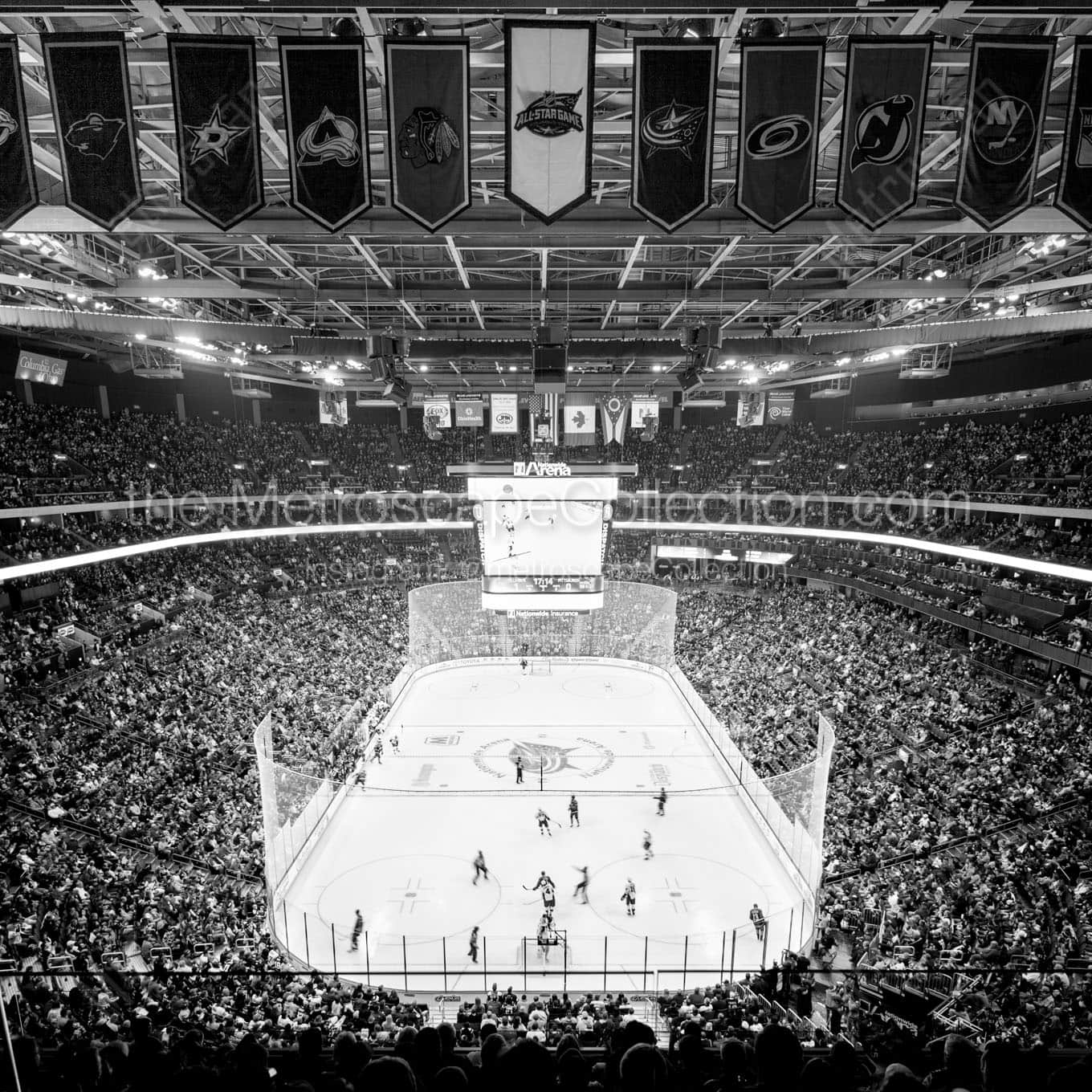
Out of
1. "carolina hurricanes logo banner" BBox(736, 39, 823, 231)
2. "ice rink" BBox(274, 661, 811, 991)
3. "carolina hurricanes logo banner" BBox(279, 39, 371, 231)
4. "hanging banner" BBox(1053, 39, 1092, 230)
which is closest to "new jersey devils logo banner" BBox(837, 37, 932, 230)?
"carolina hurricanes logo banner" BBox(736, 39, 823, 231)

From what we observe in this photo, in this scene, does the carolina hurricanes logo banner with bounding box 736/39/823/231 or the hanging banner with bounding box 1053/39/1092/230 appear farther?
the hanging banner with bounding box 1053/39/1092/230

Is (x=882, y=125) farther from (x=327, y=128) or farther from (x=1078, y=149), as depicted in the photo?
(x=327, y=128)

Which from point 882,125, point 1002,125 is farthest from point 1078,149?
point 882,125

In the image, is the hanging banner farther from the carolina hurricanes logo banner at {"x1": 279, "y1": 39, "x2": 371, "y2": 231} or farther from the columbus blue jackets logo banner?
the carolina hurricanes logo banner at {"x1": 279, "y1": 39, "x2": 371, "y2": 231}

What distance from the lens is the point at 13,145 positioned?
6.76m

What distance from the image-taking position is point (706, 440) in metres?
48.0

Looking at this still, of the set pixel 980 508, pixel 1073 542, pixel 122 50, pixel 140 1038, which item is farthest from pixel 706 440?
pixel 140 1038

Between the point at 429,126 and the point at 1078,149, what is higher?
the point at 429,126

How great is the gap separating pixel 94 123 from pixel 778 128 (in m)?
6.79

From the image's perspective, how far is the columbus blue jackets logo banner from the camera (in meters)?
6.18

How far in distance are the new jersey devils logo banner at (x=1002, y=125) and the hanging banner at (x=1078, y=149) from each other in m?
0.43

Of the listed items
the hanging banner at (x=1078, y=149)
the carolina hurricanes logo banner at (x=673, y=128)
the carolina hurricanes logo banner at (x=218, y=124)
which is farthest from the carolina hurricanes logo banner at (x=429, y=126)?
the hanging banner at (x=1078, y=149)

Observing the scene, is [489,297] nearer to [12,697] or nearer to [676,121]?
[676,121]

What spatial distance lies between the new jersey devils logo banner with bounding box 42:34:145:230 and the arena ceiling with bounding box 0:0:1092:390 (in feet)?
1.13
